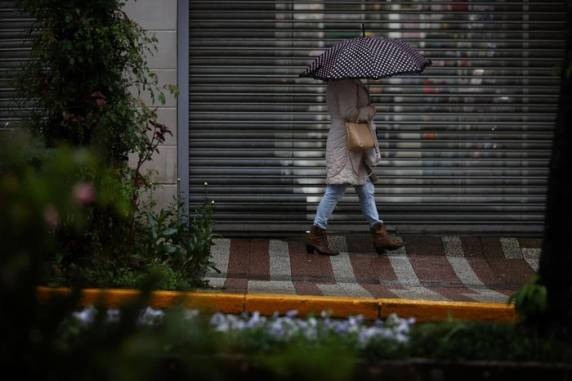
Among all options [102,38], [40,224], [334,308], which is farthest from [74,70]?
[40,224]

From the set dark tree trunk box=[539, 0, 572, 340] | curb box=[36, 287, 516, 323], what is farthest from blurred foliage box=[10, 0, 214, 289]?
dark tree trunk box=[539, 0, 572, 340]

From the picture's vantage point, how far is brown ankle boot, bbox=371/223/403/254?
387 inches

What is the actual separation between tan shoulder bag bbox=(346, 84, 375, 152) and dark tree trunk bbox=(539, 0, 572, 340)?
433 cm

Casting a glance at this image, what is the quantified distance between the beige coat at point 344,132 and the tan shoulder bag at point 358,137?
105 millimetres

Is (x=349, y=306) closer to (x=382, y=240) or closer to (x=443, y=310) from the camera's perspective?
(x=443, y=310)

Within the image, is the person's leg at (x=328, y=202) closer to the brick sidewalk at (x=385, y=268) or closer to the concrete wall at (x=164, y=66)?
the brick sidewalk at (x=385, y=268)

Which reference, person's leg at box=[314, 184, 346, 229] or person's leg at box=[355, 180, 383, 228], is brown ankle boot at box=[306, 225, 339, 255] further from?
person's leg at box=[355, 180, 383, 228]

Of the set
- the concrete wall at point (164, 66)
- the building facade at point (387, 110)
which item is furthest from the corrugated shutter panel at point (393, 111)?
the concrete wall at point (164, 66)

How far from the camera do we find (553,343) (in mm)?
5109

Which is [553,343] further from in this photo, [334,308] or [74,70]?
[74,70]

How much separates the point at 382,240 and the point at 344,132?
1.04 m

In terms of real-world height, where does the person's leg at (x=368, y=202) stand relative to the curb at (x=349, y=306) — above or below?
above

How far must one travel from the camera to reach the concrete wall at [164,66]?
1060 cm

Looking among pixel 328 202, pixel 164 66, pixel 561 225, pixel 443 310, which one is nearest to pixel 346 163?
pixel 328 202
